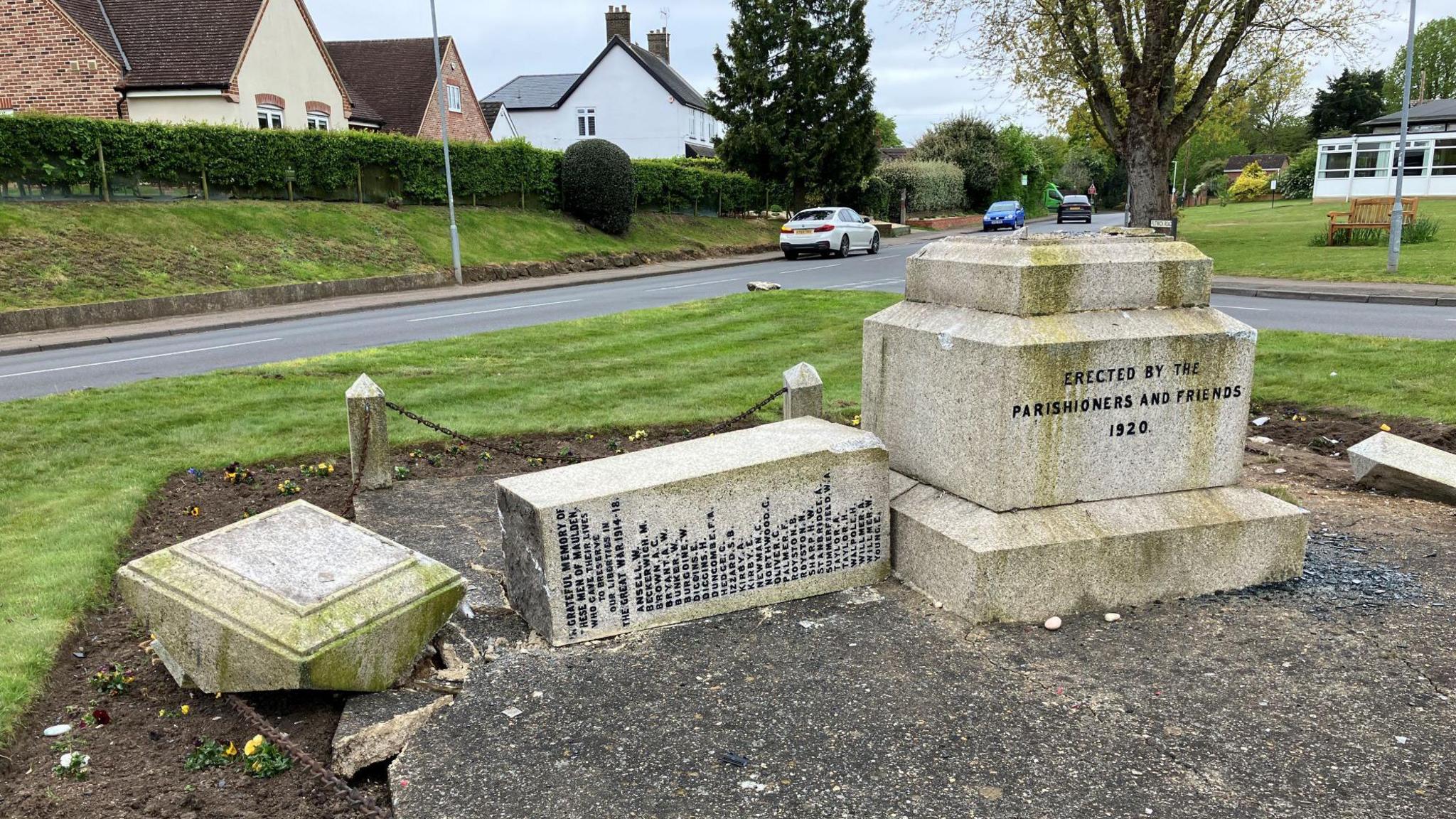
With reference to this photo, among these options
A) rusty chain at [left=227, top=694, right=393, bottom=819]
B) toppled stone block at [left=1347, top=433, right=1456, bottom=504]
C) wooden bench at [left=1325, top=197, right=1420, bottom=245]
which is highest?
wooden bench at [left=1325, top=197, right=1420, bottom=245]

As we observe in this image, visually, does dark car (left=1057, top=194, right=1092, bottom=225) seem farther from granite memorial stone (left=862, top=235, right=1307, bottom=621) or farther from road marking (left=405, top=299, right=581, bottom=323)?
granite memorial stone (left=862, top=235, right=1307, bottom=621)

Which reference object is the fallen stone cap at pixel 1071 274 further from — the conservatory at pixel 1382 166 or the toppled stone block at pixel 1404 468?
the conservatory at pixel 1382 166

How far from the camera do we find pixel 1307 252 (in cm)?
2633

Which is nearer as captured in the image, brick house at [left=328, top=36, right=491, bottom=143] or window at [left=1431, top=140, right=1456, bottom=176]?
brick house at [left=328, top=36, right=491, bottom=143]

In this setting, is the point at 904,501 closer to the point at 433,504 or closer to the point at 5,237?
the point at 433,504

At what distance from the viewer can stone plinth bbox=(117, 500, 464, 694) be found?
12.6ft

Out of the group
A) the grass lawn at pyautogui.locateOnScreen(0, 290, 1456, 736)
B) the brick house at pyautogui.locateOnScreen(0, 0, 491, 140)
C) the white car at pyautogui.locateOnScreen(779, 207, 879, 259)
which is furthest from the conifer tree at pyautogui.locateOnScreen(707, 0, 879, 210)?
the grass lawn at pyautogui.locateOnScreen(0, 290, 1456, 736)

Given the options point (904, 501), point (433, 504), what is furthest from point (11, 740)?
point (904, 501)

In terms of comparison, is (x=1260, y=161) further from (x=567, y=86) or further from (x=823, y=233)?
(x=823, y=233)

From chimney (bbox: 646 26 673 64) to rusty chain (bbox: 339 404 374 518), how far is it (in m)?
59.0

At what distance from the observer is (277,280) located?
22.0 metres

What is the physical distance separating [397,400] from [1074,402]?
23.2 feet

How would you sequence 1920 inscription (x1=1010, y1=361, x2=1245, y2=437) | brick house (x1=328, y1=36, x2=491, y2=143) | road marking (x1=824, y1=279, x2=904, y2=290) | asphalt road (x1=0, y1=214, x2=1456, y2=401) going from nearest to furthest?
1. 1920 inscription (x1=1010, y1=361, x2=1245, y2=437)
2. asphalt road (x1=0, y1=214, x2=1456, y2=401)
3. road marking (x1=824, y1=279, x2=904, y2=290)
4. brick house (x1=328, y1=36, x2=491, y2=143)

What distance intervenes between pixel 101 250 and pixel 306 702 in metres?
19.8
